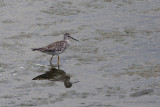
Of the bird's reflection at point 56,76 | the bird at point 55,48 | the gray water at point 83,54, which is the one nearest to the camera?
the gray water at point 83,54

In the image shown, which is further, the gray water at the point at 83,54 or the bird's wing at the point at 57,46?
the bird's wing at the point at 57,46

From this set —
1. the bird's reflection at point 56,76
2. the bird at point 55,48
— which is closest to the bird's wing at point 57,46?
the bird at point 55,48

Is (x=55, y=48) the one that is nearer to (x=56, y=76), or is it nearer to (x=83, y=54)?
(x=83, y=54)

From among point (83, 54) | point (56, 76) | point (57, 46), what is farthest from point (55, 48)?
point (56, 76)

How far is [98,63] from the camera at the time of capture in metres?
16.6

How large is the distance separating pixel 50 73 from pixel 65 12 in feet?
20.9

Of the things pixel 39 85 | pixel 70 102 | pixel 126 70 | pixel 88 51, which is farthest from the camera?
Answer: pixel 88 51

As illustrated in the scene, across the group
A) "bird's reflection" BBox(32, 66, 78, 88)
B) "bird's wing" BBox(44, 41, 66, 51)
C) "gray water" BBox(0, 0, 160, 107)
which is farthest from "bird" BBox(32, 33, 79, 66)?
"bird's reflection" BBox(32, 66, 78, 88)

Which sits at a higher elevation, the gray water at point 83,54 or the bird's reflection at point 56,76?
the gray water at point 83,54

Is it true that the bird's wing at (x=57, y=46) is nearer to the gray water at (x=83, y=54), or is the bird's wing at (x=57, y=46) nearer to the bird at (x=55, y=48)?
the bird at (x=55, y=48)

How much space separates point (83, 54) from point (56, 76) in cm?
194

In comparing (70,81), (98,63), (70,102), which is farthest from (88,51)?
(70,102)

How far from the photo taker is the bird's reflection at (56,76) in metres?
15.2

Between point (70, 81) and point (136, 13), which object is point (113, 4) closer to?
point (136, 13)
